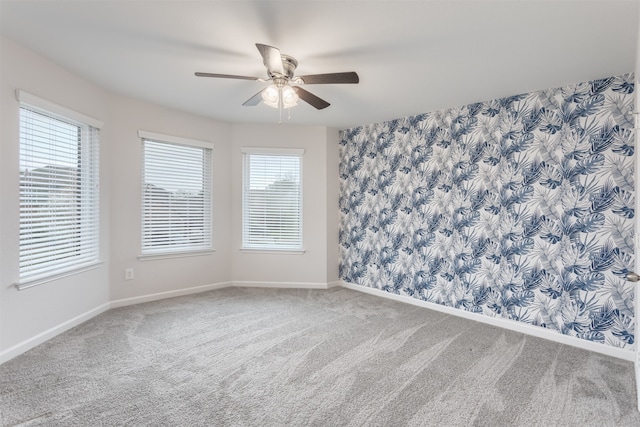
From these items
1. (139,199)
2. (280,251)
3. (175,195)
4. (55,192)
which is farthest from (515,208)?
(55,192)

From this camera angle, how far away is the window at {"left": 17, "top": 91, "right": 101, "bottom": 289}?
8.77 feet

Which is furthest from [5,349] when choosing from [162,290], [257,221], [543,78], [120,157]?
[543,78]

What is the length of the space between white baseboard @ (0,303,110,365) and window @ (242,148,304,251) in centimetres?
197

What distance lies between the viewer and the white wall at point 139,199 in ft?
12.3

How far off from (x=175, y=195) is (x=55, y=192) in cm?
137

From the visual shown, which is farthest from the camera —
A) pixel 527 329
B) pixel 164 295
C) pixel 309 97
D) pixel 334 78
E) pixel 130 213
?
pixel 164 295

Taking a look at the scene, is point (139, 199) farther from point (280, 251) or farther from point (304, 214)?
point (304, 214)

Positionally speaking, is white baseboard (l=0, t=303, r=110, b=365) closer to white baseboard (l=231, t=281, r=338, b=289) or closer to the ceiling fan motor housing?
white baseboard (l=231, t=281, r=338, b=289)

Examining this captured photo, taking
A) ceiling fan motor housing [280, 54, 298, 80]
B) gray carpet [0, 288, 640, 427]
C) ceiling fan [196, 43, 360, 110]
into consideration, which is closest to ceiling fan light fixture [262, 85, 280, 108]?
ceiling fan [196, 43, 360, 110]

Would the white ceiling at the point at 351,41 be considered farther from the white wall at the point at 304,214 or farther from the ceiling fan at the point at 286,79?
the white wall at the point at 304,214

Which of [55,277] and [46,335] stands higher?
[55,277]

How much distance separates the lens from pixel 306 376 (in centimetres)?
234

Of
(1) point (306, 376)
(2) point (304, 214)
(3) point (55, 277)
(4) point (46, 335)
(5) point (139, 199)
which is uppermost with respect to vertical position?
(5) point (139, 199)

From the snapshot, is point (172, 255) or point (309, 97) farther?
point (172, 255)
